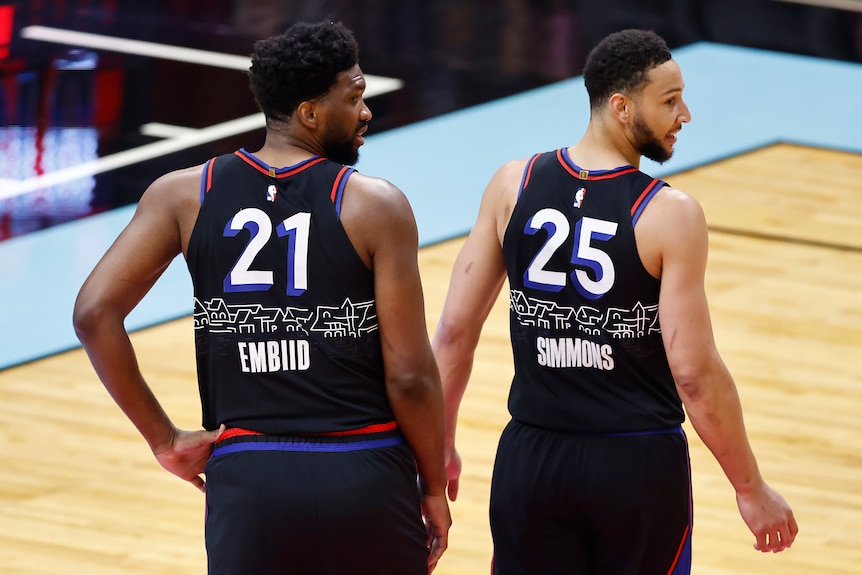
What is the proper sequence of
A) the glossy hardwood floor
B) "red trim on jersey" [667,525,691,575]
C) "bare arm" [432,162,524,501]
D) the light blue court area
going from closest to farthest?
"red trim on jersey" [667,525,691,575] → "bare arm" [432,162,524,501] → the glossy hardwood floor → the light blue court area

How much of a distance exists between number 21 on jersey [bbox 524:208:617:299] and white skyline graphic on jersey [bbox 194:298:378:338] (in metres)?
0.41

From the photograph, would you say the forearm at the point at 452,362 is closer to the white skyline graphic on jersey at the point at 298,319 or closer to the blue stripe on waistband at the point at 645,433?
the blue stripe on waistband at the point at 645,433

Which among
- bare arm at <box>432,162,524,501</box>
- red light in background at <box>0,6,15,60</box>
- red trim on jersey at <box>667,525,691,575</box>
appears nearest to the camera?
red trim on jersey at <box>667,525,691,575</box>

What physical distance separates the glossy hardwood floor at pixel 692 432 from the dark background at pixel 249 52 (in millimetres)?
1816

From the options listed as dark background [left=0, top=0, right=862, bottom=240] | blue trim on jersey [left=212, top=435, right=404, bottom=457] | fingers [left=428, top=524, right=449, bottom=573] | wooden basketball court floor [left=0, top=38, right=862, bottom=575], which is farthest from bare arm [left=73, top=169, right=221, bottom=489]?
dark background [left=0, top=0, right=862, bottom=240]

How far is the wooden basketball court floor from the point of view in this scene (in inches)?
173

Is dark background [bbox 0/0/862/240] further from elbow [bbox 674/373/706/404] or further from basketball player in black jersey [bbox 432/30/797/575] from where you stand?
elbow [bbox 674/373/706/404]

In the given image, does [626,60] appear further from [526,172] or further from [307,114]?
[307,114]

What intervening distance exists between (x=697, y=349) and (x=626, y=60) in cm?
59

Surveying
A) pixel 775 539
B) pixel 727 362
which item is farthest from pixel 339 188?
pixel 727 362

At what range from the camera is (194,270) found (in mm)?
2701

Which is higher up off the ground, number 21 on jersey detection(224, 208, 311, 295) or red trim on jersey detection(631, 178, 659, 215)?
red trim on jersey detection(631, 178, 659, 215)

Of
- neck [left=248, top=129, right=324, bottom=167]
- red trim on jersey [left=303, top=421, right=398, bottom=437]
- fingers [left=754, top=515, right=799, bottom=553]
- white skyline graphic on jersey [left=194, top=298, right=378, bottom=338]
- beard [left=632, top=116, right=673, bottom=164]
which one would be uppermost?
beard [left=632, top=116, right=673, bottom=164]

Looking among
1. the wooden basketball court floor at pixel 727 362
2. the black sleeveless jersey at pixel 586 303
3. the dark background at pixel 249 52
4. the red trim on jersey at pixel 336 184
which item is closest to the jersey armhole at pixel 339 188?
the red trim on jersey at pixel 336 184
